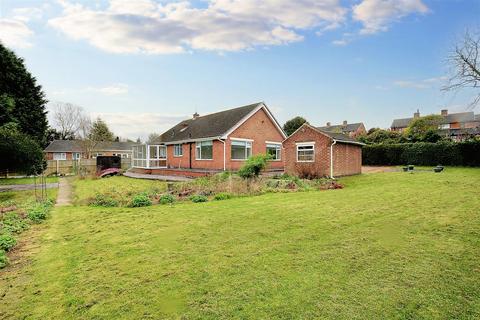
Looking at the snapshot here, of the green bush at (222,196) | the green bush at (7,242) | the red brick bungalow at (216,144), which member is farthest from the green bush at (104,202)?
the red brick bungalow at (216,144)

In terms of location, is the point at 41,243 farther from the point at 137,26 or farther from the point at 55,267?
the point at 137,26

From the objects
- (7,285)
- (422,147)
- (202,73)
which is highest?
(202,73)

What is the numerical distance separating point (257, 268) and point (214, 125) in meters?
21.5

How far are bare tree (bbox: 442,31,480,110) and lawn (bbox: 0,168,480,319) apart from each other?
18.0 metres

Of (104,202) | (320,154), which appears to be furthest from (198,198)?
(320,154)

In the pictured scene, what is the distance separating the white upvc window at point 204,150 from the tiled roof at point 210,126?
1.98ft

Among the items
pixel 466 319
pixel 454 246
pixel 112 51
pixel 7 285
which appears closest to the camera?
pixel 466 319

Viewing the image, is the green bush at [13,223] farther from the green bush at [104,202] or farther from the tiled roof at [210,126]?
the tiled roof at [210,126]

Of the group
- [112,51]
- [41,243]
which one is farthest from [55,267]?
[112,51]

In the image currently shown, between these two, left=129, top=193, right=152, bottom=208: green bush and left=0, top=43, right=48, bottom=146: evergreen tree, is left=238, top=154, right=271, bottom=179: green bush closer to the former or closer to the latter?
left=129, top=193, right=152, bottom=208: green bush

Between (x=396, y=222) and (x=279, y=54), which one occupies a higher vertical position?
(x=279, y=54)

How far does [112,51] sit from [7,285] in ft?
54.6

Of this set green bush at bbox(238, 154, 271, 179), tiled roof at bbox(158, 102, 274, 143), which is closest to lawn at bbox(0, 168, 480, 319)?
green bush at bbox(238, 154, 271, 179)

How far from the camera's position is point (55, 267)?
489 cm
